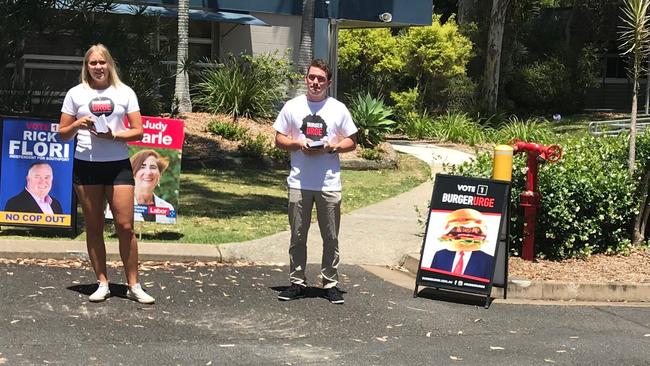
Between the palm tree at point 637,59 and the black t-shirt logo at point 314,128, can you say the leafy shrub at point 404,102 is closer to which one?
the palm tree at point 637,59

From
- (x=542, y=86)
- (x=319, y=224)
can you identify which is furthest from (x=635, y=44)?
(x=542, y=86)

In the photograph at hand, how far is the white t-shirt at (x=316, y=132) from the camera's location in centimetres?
672

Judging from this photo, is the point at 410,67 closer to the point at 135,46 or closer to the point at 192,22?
the point at 192,22

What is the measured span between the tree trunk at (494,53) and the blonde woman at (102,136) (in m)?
21.9

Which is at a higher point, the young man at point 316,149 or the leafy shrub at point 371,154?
the young man at point 316,149

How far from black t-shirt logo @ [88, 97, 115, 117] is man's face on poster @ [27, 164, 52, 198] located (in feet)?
8.23

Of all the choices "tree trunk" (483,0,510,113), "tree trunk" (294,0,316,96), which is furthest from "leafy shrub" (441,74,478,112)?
"tree trunk" (294,0,316,96)

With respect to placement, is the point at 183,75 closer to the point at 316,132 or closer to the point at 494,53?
the point at 316,132

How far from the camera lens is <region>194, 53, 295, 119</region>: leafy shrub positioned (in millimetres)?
18281

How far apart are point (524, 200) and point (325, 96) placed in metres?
2.47

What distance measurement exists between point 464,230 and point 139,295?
2.78 metres

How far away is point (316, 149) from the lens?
6.61 m

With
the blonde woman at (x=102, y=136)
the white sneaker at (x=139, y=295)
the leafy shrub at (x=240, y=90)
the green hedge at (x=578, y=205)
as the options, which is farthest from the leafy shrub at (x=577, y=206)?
the leafy shrub at (x=240, y=90)

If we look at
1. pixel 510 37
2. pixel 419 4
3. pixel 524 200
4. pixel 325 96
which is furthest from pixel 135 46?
pixel 510 37
